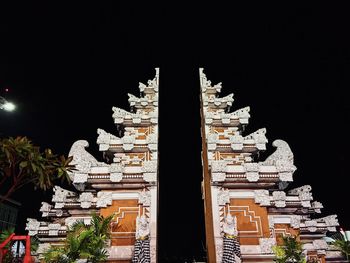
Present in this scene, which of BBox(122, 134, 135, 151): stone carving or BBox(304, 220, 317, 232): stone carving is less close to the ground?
BBox(122, 134, 135, 151): stone carving

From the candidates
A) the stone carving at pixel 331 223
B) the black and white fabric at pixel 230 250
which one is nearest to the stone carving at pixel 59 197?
the black and white fabric at pixel 230 250

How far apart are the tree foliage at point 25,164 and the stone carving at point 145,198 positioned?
461cm

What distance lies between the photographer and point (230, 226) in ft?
35.4

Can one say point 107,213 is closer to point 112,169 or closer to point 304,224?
point 112,169

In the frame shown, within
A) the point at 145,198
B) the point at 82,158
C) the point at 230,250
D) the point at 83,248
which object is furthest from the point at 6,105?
the point at 230,250


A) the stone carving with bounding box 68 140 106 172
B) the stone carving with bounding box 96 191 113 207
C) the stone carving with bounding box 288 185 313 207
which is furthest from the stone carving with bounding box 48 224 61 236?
the stone carving with bounding box 288 185 313 207

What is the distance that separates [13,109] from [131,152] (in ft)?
29.1

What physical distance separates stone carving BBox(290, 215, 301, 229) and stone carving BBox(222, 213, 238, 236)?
2.47 m

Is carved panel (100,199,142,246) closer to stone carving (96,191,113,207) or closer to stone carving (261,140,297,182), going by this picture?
stone carving (96,191,113,207)

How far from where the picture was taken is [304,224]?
40.2ft

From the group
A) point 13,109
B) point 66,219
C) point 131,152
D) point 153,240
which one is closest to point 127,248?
point 153,240

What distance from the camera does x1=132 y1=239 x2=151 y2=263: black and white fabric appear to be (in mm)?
10523

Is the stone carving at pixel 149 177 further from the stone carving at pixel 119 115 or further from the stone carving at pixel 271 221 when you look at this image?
the stone carving at pixel 271 221

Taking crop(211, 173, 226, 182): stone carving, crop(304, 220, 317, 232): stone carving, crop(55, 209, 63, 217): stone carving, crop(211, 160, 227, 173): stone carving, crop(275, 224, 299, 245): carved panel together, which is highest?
crop(211, 160, 227, 173): stone carving
